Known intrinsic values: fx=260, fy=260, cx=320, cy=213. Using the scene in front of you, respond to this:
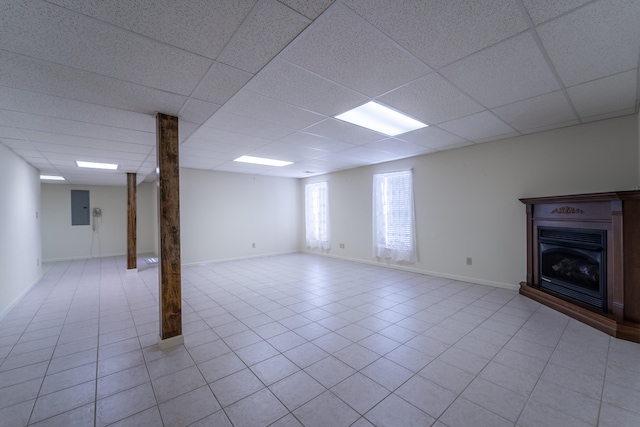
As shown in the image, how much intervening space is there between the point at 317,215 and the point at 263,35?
6383 mm

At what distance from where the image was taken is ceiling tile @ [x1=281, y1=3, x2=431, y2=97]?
1542mm

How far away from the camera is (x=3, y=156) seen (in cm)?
360

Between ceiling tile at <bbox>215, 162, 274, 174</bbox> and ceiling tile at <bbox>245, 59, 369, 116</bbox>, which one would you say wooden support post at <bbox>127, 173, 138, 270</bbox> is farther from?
ceiling tile at <bbox>245, 59, 369, 116</bbox>

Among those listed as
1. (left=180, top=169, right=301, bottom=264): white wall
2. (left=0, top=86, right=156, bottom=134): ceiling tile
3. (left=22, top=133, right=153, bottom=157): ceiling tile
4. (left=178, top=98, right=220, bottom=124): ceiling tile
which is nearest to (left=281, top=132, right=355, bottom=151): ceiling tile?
(left=178, top=98, right=220, bottom=124): ceiling tile

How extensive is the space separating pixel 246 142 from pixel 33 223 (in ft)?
16.0

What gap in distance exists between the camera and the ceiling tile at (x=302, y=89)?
2.05 metres

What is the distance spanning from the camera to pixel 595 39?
5.62 feet

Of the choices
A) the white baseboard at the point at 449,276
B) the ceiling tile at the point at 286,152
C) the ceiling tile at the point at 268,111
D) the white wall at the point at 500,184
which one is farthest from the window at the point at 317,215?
the ceiling tile at the point at 268,111

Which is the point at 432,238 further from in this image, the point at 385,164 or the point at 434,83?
the point at 434,83

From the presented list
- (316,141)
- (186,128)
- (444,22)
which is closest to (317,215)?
(316,141)

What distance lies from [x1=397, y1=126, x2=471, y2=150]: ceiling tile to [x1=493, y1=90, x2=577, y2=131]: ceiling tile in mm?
723

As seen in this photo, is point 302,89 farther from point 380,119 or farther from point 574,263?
point 574,263

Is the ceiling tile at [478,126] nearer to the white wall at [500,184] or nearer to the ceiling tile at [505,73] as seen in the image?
the ceiling tile at [505,73]

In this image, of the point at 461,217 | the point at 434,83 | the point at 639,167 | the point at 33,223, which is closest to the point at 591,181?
the point at 639,167
